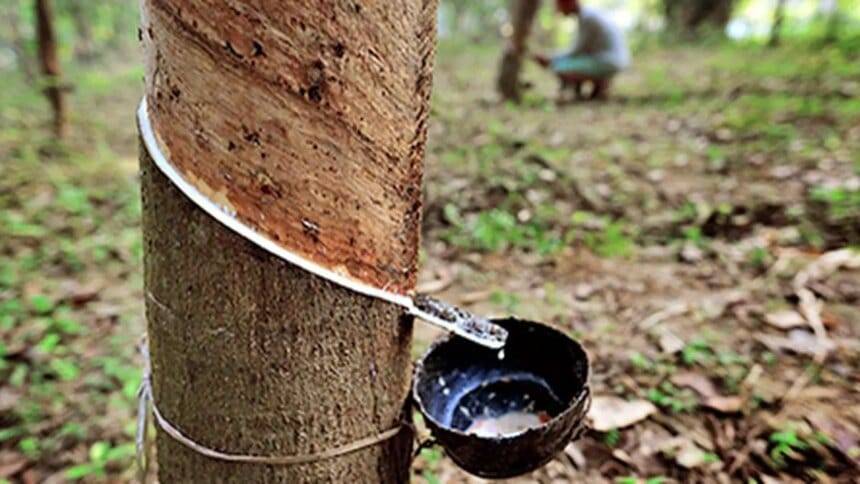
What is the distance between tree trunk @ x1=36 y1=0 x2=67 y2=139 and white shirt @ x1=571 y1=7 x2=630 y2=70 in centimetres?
525

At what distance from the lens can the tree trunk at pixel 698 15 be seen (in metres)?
10.7

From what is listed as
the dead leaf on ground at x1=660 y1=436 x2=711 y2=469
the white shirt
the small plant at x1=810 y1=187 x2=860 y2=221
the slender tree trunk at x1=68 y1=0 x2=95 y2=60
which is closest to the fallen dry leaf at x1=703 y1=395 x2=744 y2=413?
the dead leaf on ground at x1=660 y1=436 x2=711 y2=469

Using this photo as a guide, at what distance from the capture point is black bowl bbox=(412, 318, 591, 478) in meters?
1.26

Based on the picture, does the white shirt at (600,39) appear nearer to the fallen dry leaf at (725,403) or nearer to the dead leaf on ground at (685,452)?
the fallen dry leaf at (725,403)

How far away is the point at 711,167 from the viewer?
4254 mm

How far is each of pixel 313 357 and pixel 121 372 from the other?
1805mm

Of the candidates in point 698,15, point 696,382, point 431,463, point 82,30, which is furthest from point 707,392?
point 82,30

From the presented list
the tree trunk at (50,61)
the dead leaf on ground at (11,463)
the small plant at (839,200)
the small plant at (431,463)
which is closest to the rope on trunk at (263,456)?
the small plant at (431,463)

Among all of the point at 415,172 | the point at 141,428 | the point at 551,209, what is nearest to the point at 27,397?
the point at 141,428

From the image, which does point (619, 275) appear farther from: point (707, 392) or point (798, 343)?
point (707, 392)

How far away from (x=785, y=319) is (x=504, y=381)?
5.14 ft

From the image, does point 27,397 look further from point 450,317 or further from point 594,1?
point 594,1

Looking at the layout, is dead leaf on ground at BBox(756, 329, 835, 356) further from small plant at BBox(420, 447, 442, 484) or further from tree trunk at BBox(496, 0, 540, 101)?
tree trunk at BBox(496, 0, 540, 101)

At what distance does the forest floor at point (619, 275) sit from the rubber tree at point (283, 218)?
2.91ft
